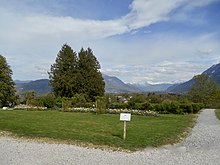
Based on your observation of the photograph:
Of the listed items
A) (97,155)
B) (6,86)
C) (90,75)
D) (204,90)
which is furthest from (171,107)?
(6,86)

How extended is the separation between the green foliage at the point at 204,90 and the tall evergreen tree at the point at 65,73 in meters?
18.9

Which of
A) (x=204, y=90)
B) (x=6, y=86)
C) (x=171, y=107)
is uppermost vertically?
(x=204, y=90)

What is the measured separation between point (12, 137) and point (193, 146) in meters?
6.63

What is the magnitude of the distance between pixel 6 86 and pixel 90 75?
12.6 meters

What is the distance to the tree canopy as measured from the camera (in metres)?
30.8

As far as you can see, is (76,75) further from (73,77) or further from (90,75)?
(90,75)

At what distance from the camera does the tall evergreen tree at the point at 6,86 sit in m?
33.2

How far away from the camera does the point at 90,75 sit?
3181 cm

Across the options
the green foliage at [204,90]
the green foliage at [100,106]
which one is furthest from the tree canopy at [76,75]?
the green foliage at [204,90]

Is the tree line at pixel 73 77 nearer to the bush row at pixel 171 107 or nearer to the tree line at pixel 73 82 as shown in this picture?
the tree line at pixel 73 82

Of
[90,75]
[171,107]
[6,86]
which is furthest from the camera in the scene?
[6,86]

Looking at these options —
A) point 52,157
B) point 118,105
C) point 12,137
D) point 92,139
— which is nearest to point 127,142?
point 92,139

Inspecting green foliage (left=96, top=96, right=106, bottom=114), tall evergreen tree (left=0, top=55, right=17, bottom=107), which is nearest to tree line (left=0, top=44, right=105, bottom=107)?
tall evergreen tree (left=0, top=55, right=17, bottom=107)

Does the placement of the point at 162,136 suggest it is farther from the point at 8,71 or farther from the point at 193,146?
the point at 8,71
